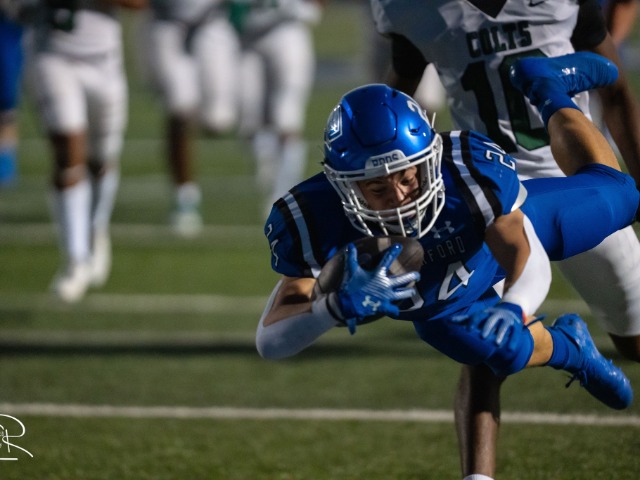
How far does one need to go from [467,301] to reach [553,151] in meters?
0.53

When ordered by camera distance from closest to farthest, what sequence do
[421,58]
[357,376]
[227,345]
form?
[421,58] → [357,376] → [227,345]

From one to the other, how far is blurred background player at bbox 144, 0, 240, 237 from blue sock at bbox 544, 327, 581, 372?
510 centimetres

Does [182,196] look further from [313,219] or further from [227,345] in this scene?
[313,219]

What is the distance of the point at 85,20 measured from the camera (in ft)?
20.5

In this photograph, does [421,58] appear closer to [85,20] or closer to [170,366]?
[170,366]

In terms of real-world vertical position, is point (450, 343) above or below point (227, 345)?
above

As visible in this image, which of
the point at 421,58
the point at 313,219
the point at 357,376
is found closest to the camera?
the point at 313,219

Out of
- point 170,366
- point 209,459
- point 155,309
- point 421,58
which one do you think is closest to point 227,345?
point 170,366

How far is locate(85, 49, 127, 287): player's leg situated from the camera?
6.33 metres

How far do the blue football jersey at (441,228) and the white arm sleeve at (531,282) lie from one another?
120 millimetres

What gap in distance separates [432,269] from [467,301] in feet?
0.52

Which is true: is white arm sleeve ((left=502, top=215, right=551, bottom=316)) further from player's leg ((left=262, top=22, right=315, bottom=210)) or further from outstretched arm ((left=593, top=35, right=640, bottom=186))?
player's leg ((left=262, top=22, right=315, bottom=210))

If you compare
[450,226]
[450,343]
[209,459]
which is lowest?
[209,459]

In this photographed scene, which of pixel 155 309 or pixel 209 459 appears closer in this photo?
pixel 209 459
